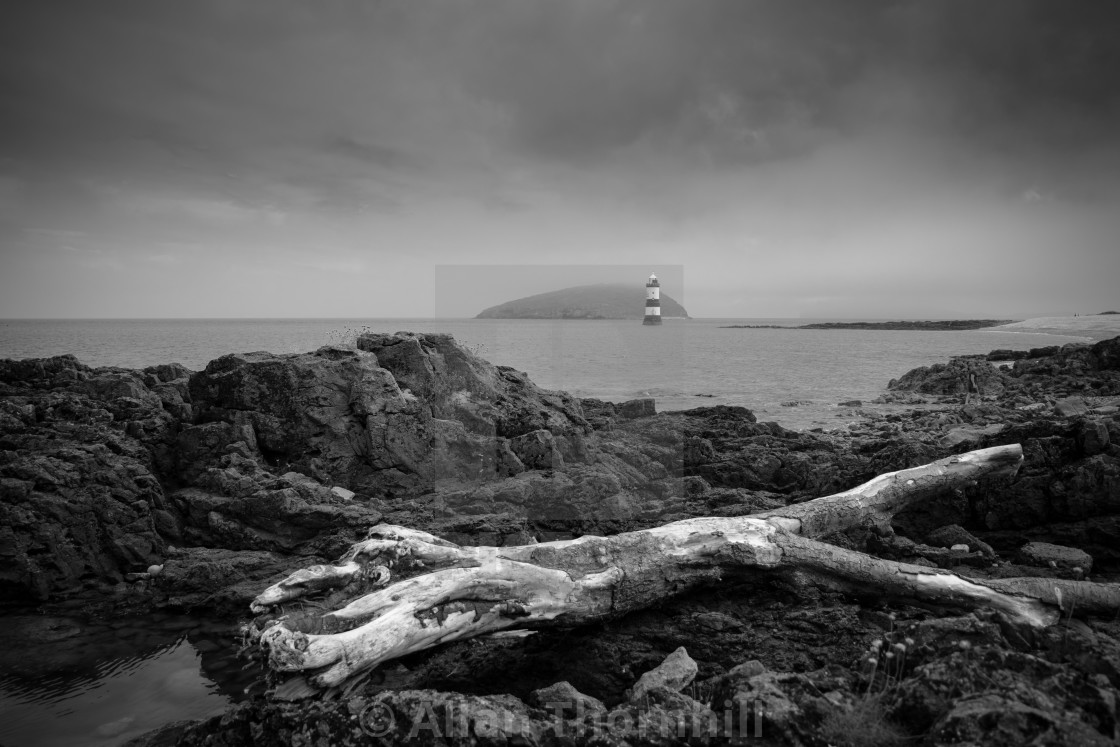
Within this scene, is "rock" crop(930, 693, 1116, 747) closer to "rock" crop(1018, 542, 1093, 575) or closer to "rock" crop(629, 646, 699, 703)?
"rock" crop(629, 646, 699, 703)

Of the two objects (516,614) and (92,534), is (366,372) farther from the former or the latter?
(516,614)

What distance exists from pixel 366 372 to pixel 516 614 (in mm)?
7177

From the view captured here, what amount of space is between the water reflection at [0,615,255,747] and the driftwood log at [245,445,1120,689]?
1361 millimetres

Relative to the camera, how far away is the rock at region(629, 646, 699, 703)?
452 centimetres

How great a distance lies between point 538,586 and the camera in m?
5.25

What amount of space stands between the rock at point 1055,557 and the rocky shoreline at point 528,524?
0.03 m

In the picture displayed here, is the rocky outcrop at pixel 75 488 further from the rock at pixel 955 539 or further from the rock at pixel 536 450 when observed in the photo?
the rock at pixel 955 539

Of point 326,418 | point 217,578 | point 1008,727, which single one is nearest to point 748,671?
point 1008,727

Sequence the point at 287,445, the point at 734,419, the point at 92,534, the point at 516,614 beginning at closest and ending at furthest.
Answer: the point at 516,614
the point at 92,534
the point at 287,445
the point at 734,419

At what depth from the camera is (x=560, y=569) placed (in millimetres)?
5469

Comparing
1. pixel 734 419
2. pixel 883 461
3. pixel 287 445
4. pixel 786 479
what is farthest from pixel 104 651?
pixel 734 419

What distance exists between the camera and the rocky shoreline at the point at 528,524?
357 centimetres

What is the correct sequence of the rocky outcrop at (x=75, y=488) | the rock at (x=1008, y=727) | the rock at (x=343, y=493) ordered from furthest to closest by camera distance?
the rock at (x=343, y=493) → the rocky outcrop at (x=75, y=488) → the rock at (x=1008, y=727)

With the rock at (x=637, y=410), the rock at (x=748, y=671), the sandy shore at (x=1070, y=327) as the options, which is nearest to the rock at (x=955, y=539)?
the rock at (x=748, y=671)
